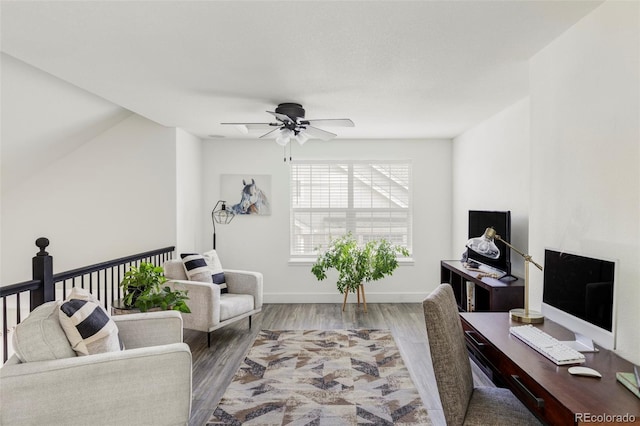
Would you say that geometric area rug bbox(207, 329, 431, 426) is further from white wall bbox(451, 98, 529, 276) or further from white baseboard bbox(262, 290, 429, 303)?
white wall bbox(451, 98, 529, 276)

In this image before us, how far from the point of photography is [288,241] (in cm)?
573

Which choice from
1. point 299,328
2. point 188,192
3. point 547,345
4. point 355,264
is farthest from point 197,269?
point 547,345

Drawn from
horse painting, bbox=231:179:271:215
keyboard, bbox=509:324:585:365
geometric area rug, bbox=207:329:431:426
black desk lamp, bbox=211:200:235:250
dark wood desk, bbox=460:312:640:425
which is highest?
horse painting, bbox=231:179:271:215

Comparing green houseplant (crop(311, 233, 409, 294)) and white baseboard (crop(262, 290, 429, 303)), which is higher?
green houseplant (crop(311, 233, 409, 294))

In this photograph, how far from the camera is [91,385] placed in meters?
1.85

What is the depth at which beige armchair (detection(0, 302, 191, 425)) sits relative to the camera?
69.8 inches

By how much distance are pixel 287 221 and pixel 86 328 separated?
378 centimetres

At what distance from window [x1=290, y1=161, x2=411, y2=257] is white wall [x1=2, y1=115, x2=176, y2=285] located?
1911 mm

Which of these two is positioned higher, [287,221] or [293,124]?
[293,124]

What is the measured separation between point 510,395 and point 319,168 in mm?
4303

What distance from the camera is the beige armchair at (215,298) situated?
3805 millimetres

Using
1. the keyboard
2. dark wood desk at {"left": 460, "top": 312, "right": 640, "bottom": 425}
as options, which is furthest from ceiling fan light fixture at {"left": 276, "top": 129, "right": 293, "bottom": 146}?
the keyboard

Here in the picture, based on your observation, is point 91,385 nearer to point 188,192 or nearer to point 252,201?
point 188,192

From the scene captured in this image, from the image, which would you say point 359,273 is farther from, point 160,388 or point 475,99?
point 160,388
